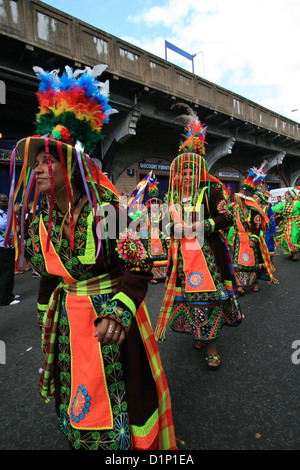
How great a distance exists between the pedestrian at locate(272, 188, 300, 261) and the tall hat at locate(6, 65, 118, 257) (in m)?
7.95

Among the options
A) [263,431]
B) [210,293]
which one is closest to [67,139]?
[210,293]

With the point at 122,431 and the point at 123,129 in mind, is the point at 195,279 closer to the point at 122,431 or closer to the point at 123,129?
the point at 122,431

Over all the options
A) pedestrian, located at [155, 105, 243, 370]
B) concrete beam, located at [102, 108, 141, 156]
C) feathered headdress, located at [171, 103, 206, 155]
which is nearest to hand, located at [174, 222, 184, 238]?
pedestrian, located at [155, 105, 243, 370]

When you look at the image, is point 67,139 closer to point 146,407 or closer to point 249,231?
point 146,407

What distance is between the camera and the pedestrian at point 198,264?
2.62 meters

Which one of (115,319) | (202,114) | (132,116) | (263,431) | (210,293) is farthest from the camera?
(202,114)

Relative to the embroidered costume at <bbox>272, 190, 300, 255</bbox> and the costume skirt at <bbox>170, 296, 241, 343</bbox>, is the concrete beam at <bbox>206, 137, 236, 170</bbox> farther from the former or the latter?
the costume skirt at <bbox>170, 296, 241, 343</bbox>

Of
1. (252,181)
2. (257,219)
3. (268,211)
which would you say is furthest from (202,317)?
(268,211)

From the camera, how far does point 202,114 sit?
39.5 ft

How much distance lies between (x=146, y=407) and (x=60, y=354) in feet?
1.64

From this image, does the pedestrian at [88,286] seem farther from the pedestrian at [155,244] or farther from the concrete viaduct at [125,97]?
the concrete viaduct at [125,97]

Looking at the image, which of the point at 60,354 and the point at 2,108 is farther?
the point at 2,108

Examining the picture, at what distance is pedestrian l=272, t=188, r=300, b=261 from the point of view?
8141 millimetres

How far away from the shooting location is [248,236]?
4.94m
